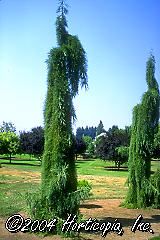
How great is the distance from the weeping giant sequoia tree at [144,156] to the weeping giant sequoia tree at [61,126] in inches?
243

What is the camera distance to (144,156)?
19.6 m

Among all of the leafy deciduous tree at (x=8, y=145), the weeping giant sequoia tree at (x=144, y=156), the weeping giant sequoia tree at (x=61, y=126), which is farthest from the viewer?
the leafy deciduous tree at (x=8, y=145)

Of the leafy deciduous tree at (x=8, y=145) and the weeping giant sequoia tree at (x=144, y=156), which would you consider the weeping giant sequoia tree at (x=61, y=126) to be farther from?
the leafy deciduous tree at (x=8, y=145)

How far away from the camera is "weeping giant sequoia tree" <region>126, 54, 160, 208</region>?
19.2m

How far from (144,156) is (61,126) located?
7.47 meters

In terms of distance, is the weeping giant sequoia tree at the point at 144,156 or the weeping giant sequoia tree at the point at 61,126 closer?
the weeping giant sequoia tree at the point at 61,126

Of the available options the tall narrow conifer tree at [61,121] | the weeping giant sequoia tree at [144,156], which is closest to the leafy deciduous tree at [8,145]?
the weeping giant sequoia tree at [144,156]

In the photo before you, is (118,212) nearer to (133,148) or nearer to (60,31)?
(133,148)

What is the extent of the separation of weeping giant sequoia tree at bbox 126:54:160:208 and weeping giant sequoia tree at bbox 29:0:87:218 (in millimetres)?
6167

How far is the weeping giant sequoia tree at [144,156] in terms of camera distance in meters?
19.2

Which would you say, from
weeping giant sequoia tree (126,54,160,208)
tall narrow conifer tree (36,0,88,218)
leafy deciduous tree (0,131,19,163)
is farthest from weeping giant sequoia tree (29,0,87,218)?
leafy deciduous tree (0,131,19,163)

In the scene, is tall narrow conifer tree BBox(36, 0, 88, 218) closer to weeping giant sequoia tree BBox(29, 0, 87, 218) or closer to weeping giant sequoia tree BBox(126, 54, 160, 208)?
weeping giant sequoia tree BBox(29, 0, 87, 218)

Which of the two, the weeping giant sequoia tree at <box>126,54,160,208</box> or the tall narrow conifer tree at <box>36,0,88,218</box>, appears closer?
the tall narrow conifer tree at <box>36,0,88,218</box>

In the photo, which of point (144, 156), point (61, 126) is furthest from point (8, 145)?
point (61, 126)
